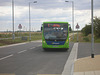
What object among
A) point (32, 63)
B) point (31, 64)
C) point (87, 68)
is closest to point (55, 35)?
point (32, 63)

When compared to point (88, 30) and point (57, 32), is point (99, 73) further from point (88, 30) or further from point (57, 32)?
point (88, 30)

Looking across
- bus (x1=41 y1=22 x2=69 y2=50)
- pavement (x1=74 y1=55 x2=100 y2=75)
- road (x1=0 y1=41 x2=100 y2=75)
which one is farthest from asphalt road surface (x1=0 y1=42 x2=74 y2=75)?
bus (x1=41 y1=22 x2=69 y2=50)

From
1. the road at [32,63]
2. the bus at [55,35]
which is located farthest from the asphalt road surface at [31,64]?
the bus at [55,35]

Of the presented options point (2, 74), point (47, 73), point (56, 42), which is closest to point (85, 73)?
point (47, 73)

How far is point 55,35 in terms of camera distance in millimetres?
19297

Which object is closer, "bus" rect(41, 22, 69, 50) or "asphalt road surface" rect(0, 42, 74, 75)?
"asphalt road surface" rect(0, 42, 74, 75)

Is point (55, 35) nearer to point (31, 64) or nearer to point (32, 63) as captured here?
point (32, 63)

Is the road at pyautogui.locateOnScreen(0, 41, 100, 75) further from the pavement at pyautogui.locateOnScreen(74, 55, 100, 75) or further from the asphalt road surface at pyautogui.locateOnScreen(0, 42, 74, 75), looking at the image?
the pavement at pyautogui.locateOnScreen(74, 55, 100, 75)

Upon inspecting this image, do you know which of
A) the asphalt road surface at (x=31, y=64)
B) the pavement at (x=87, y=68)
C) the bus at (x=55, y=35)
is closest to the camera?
the pavement at (x=87, y=68)

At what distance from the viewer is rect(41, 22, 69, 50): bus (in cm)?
1912

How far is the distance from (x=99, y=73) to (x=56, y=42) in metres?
11.5

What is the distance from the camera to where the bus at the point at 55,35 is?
19.1m

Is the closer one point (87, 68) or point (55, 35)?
point (87, 68)

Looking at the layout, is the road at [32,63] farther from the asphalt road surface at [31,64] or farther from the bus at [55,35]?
the bus at [55,35]
